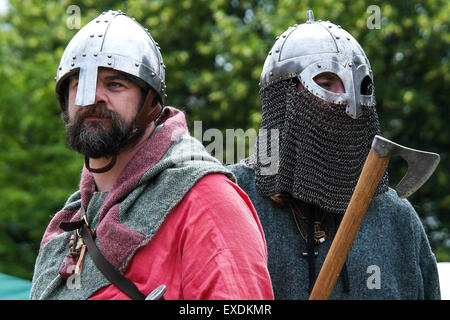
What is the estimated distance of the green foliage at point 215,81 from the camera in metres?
9.76

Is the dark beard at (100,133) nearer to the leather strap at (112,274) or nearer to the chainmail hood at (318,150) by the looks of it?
the leather strap at (112,274)

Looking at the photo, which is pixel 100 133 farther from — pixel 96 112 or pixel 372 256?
pixel 372 256

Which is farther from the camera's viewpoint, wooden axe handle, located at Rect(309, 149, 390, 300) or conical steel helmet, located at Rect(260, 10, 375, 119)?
conical steel helmet, located at Rect(260, 10, 375, 119)

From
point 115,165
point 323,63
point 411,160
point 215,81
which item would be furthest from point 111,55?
point 215,81

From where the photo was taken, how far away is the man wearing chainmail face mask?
11.3ft

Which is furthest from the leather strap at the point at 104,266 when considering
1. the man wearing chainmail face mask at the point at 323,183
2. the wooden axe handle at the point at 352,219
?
the man wearing chainmail face mask at the point at 323,183

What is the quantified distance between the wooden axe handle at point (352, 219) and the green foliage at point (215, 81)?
6087 mm

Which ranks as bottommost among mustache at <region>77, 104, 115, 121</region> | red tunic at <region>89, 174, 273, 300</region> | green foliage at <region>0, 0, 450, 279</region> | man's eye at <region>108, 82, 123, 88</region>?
green foliage at <region>0, 0, 450, 279</region>

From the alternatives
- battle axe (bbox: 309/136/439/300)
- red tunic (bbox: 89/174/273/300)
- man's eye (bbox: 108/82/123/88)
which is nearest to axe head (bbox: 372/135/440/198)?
battle axe (bbox: 309/136/439/300)

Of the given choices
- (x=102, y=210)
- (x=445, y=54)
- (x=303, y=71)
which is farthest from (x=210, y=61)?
(x=102, y=210)

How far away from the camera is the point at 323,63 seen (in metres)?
3.71

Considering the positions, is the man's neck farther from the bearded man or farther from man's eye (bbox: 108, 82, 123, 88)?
Answer: man's eye (bbox: 108, 82, 123, 88)

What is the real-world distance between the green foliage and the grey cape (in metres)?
5.26

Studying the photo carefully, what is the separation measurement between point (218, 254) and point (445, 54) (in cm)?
824
